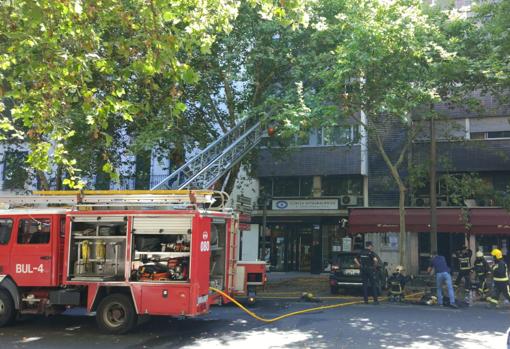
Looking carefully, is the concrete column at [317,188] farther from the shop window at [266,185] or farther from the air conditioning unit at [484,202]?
the air conditioning unit at [484,202]

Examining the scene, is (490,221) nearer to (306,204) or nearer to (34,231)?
(306,204)

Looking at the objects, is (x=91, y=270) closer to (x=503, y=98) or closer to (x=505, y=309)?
(x=505, y=309)

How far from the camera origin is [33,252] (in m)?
10.4

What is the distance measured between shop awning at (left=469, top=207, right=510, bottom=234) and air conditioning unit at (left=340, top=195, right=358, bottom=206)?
17.5ft

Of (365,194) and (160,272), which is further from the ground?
(365,194)

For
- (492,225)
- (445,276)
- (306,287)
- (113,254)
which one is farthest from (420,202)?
(113,254)

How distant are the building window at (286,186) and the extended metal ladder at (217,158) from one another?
8315 mm

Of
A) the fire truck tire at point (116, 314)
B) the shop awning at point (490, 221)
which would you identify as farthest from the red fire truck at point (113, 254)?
the shop awning at point (490, 221)

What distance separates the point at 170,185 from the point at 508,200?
39.1 ft

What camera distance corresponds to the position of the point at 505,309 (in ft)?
44.2

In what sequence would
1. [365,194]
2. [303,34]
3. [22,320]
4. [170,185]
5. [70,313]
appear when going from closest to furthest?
[22,320] → [70,313] → [170,185] → [303,34] → [365,194]

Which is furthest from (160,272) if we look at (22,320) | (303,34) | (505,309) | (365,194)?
(365,194)

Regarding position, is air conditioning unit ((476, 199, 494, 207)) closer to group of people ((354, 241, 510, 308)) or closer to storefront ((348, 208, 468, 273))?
storefront ((348, 208, 468, 273))

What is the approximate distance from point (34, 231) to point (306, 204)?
55.0 feet
